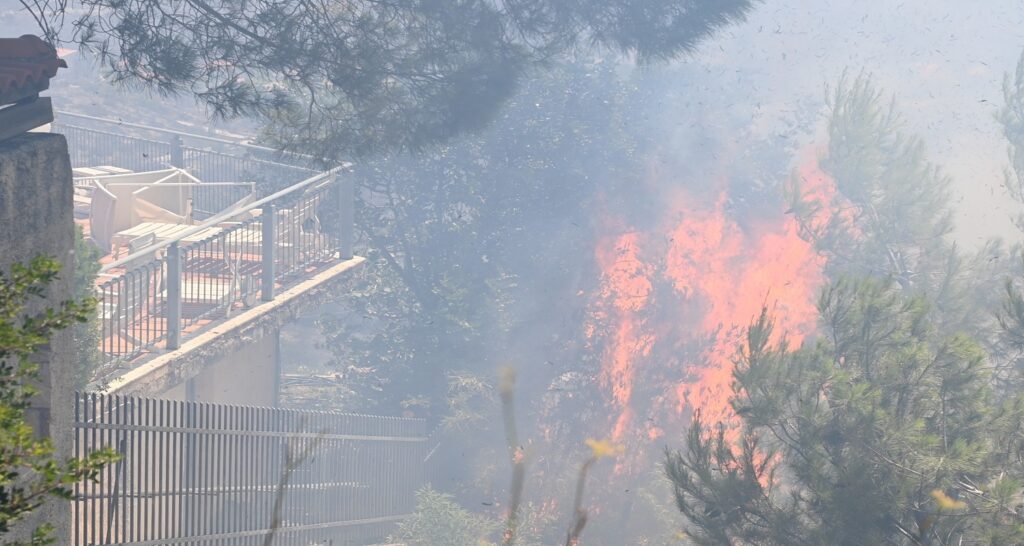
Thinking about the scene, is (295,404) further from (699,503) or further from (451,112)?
(699,503)

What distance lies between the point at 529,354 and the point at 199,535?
13420mm

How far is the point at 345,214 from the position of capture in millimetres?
17656

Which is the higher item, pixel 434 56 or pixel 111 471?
pixel 434 56

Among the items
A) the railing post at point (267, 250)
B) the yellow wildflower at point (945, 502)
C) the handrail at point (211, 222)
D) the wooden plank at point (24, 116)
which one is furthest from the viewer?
the railing post at point (267, 250)

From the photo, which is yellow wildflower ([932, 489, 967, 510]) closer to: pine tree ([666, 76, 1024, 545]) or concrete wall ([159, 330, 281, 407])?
pine tree ([666, 76, 1024, 545])

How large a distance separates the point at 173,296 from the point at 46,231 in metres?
7.37

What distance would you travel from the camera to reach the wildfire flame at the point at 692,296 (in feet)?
72.5

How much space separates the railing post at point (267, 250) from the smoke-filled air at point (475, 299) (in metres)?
0.16

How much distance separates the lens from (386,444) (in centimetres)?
1717

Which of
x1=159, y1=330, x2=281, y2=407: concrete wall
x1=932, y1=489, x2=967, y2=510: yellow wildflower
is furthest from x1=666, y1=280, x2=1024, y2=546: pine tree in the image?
x1=159, y1=330, x2=281, y2=407: concrete wall

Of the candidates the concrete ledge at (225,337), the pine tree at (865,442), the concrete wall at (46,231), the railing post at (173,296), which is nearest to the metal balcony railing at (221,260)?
the railing post at (173,296)

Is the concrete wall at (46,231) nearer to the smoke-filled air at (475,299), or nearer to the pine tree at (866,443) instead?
the smoke-filled air at (475,299)

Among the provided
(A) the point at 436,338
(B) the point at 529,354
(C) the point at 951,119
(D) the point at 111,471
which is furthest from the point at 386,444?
(C) the point at 951,119

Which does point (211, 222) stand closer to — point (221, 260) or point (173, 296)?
point (173, 296)
